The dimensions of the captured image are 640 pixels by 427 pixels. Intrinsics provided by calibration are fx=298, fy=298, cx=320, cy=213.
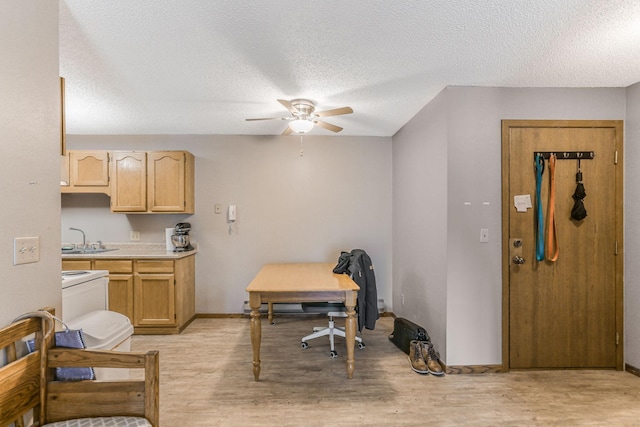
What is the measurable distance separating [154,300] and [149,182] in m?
1.42

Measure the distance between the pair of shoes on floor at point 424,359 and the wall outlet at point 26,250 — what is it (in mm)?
2658

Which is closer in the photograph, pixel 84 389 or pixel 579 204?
pixel 84 389

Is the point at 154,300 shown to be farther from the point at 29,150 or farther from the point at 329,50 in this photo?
the point at 329,50

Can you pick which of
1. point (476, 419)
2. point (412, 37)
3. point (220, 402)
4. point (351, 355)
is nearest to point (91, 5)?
point (412, 37)

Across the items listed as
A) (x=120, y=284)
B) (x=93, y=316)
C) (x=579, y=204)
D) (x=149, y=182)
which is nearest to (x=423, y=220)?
(x=579, y=204)

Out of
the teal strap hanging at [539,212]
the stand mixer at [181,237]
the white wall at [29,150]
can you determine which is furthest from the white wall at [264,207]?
the white wall at [29,150]

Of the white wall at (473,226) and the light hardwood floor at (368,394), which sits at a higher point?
the white wall at (473,226)

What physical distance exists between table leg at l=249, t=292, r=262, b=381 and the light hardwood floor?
0.41 feet

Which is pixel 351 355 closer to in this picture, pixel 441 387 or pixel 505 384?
pixel 441 387

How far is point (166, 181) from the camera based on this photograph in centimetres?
370

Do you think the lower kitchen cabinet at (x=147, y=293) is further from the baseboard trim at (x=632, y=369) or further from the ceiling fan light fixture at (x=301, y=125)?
the baseboard trim at (x=632, y=369)

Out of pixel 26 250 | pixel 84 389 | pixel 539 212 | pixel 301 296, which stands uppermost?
pixel 539 212

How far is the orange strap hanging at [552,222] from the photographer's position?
2492mm

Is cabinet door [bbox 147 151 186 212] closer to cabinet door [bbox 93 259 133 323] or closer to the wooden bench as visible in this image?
cabinet door [bbox 93 259 133 323]
